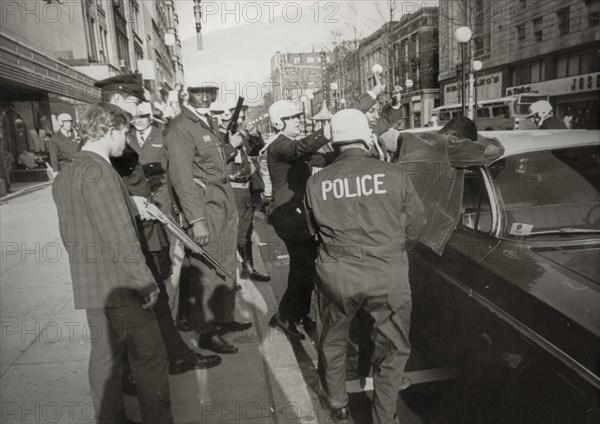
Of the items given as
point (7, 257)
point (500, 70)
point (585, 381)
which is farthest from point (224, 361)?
point (500, 70)

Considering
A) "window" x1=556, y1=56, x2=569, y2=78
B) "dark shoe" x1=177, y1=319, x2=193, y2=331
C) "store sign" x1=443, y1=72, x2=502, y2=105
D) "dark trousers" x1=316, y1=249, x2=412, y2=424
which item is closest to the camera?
"dark trousers" x1=316, y1=249, x2=412, y2=424

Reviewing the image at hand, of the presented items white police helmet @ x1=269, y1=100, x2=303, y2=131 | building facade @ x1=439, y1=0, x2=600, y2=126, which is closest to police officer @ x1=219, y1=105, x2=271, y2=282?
white police helmet @ x1=269, y1=100, x2=303, y2=131

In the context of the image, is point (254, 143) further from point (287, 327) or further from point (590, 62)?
point (590, 62)

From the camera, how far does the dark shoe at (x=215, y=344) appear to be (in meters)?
3.80

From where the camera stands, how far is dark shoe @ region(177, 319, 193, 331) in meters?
4.31

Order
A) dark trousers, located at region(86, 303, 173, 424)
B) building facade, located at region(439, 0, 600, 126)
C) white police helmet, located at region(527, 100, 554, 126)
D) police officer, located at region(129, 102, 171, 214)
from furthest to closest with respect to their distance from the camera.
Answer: building facade, located at region(439, 0, 600, 126) < white police helmet, located at region(527, 100, 554, 126) < police officer, located at region(129, 102, 171, 214) < dark trousers, located at region(86, 303, 173, 424)

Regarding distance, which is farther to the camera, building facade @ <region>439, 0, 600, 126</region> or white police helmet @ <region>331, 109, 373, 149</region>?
building facade @ <region>439, 0, 600, 126</region>

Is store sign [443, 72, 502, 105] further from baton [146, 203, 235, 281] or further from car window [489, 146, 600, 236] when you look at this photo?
baton [146, 203, 235, 281]

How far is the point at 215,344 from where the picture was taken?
12.6 feet

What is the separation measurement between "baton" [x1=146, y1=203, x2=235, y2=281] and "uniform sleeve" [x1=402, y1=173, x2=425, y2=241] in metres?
1.44

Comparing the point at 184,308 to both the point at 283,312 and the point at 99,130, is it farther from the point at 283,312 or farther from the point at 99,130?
the point at 99,130

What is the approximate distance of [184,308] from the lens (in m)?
4.18

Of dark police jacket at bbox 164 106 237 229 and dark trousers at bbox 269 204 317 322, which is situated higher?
dark police jacket at bbox 164 106 237 229

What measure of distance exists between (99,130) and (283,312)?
2298 mm
